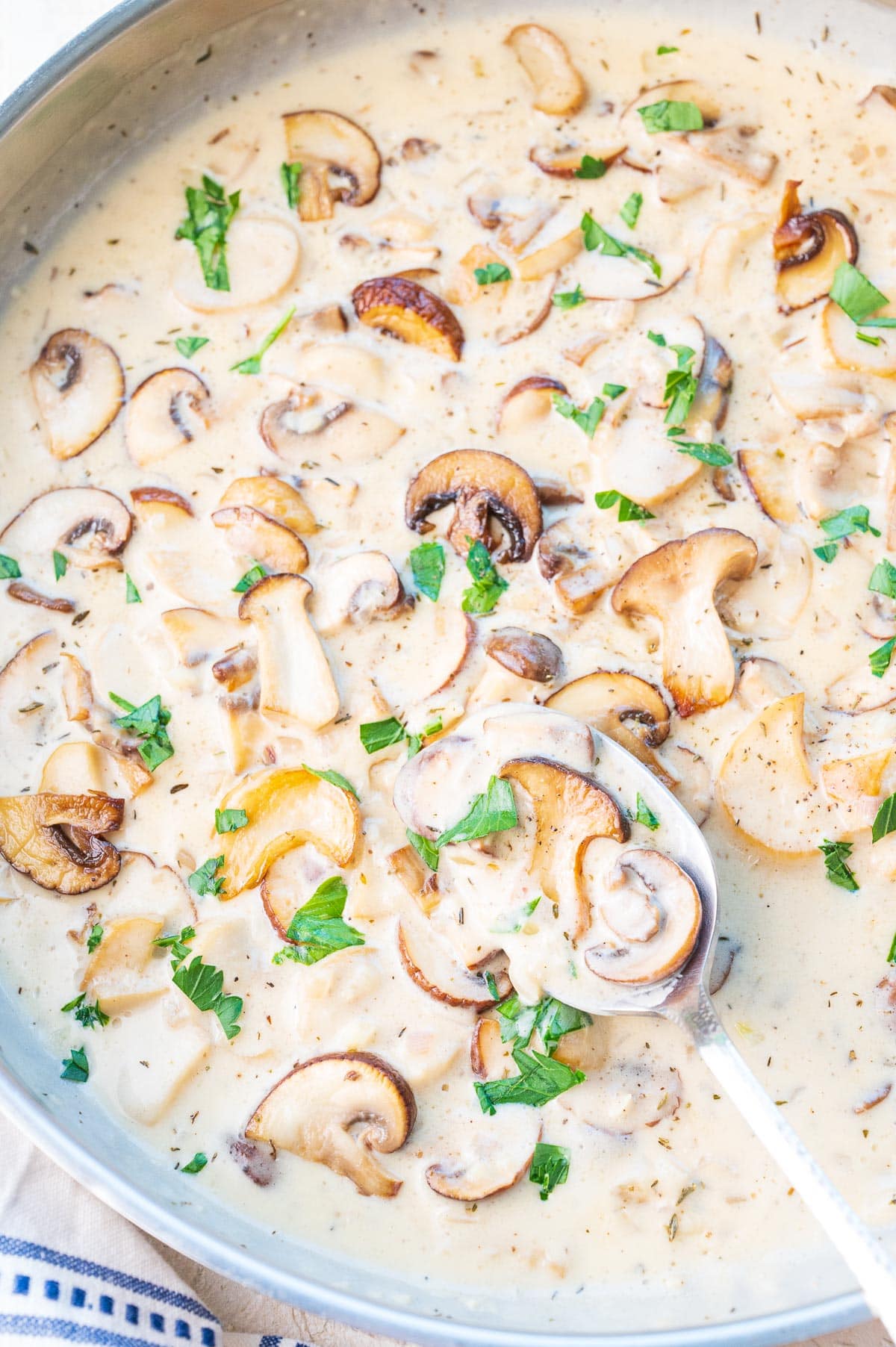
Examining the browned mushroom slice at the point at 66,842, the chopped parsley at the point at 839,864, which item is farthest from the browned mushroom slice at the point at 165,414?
the chopped parsley at the point at 839,864

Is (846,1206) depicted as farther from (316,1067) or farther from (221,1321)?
(221,1321)

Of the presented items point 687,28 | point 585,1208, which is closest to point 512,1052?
point 585,1208

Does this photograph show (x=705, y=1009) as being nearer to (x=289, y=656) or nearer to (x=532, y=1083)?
(x=532, y=1083)

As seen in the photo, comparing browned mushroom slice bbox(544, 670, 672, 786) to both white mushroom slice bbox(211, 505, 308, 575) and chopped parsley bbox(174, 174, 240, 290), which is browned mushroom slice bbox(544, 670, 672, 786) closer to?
white mushroom slice bbox(211, 505, 308, 575)

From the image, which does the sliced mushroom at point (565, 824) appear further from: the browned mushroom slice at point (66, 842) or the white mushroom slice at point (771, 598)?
the browned mushroom slice at point (66, 842)

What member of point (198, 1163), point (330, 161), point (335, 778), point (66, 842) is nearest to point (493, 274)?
point (330, 161)
